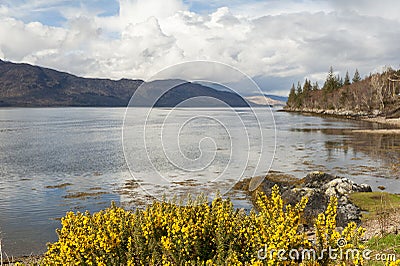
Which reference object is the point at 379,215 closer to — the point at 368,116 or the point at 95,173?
the point at 95,173

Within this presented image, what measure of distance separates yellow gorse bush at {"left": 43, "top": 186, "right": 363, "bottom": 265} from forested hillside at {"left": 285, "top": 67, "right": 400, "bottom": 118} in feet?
265

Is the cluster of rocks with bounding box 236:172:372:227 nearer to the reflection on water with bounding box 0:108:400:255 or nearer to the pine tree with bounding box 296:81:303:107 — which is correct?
the reflection on water with bounding box 0:108:400:255

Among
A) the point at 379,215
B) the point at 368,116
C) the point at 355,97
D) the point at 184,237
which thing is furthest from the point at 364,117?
the point at 184,237

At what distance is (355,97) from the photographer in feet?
378

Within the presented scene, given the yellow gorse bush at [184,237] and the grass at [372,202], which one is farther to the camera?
the grass at [372,202]

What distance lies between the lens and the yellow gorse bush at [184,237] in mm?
5495

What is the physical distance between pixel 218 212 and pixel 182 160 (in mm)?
26340

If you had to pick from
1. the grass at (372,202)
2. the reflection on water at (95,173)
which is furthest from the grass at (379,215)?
the reflection on water at (95,173)

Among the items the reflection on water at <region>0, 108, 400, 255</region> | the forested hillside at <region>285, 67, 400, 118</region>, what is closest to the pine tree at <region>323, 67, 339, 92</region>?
the forested hillside at <region>285, 67, 400, 118</region>

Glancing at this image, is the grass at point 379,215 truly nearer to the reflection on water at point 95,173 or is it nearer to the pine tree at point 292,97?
the reflection on water at point 95,173

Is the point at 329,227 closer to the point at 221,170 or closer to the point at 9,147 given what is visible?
the point at 221,170

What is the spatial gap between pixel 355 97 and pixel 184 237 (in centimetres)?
12074

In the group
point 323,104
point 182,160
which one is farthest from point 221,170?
point 323,104

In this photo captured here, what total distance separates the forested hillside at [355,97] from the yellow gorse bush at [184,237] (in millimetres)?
80856
